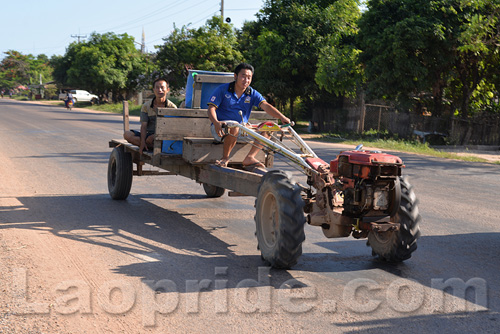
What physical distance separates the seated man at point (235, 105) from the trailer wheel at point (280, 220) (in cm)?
134

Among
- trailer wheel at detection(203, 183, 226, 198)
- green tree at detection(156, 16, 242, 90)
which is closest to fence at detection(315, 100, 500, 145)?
green tree at detection(156, 16, 242, 90)

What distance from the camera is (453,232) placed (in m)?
7.57

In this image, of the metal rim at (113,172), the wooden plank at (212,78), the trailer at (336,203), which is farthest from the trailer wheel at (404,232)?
the metal rim at (113,172)

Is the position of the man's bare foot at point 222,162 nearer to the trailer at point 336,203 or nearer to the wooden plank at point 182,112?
the trailer at point 336,203

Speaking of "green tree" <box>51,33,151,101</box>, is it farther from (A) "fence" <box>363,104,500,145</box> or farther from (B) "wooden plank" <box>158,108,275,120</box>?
(B) "wooden plank" <box>158,108,275,120</box>

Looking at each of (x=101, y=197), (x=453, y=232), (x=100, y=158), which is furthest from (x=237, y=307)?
(x=100, y=158)

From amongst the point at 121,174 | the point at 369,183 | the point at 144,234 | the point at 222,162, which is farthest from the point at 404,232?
the point at 121,174

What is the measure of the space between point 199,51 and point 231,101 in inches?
1335

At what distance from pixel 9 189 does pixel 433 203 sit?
7.37 m

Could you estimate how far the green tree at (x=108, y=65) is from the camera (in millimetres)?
67688

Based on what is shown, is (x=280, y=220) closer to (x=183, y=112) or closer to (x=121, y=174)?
(x=183, y=112)

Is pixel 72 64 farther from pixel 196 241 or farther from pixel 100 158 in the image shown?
pixel 196 241

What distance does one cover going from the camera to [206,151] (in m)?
7.39

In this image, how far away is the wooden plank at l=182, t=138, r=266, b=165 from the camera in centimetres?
732
